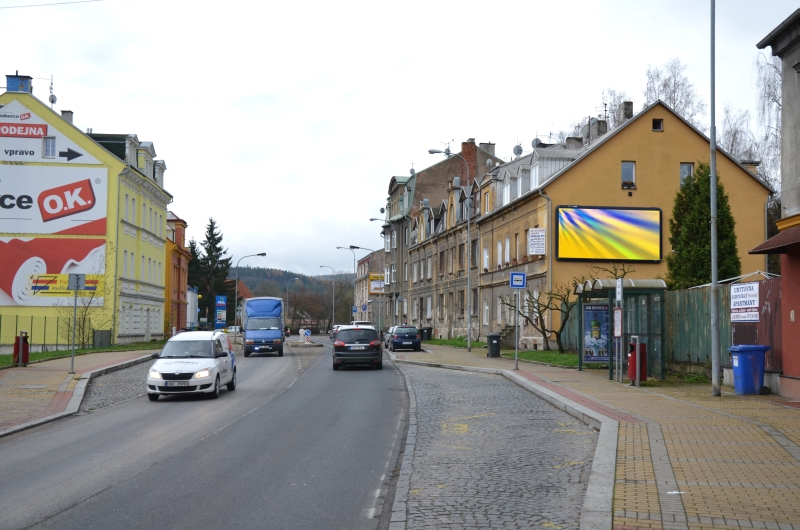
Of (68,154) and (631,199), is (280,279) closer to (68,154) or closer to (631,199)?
(68,154)

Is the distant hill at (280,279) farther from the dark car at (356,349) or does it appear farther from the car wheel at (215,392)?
the car wheel at (215,392)

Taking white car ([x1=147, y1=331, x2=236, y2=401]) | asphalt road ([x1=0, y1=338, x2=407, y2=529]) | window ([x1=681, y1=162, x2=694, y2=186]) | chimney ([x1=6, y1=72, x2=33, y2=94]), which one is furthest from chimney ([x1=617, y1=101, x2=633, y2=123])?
chimney ([x1=6, y1=72, x2=33, y2=94])

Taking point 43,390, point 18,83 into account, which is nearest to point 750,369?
point 43,390

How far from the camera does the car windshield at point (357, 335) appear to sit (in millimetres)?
30781

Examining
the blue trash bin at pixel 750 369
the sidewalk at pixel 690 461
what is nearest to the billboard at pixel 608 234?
the sidewalk at pixel 690 461

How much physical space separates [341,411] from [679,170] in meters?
28.8

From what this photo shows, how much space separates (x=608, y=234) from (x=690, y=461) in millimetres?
31115

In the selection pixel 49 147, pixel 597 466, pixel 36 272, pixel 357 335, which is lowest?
pixel 597 466

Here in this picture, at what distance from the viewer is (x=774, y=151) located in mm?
40750

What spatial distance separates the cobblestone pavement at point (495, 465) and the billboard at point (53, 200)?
115 ft

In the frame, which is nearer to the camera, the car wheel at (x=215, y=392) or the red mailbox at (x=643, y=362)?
the car wheel at (x=215, y=392)

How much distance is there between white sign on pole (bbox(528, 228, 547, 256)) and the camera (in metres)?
38.4

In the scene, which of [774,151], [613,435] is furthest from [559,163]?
[613,435]

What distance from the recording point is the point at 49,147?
4734cm
